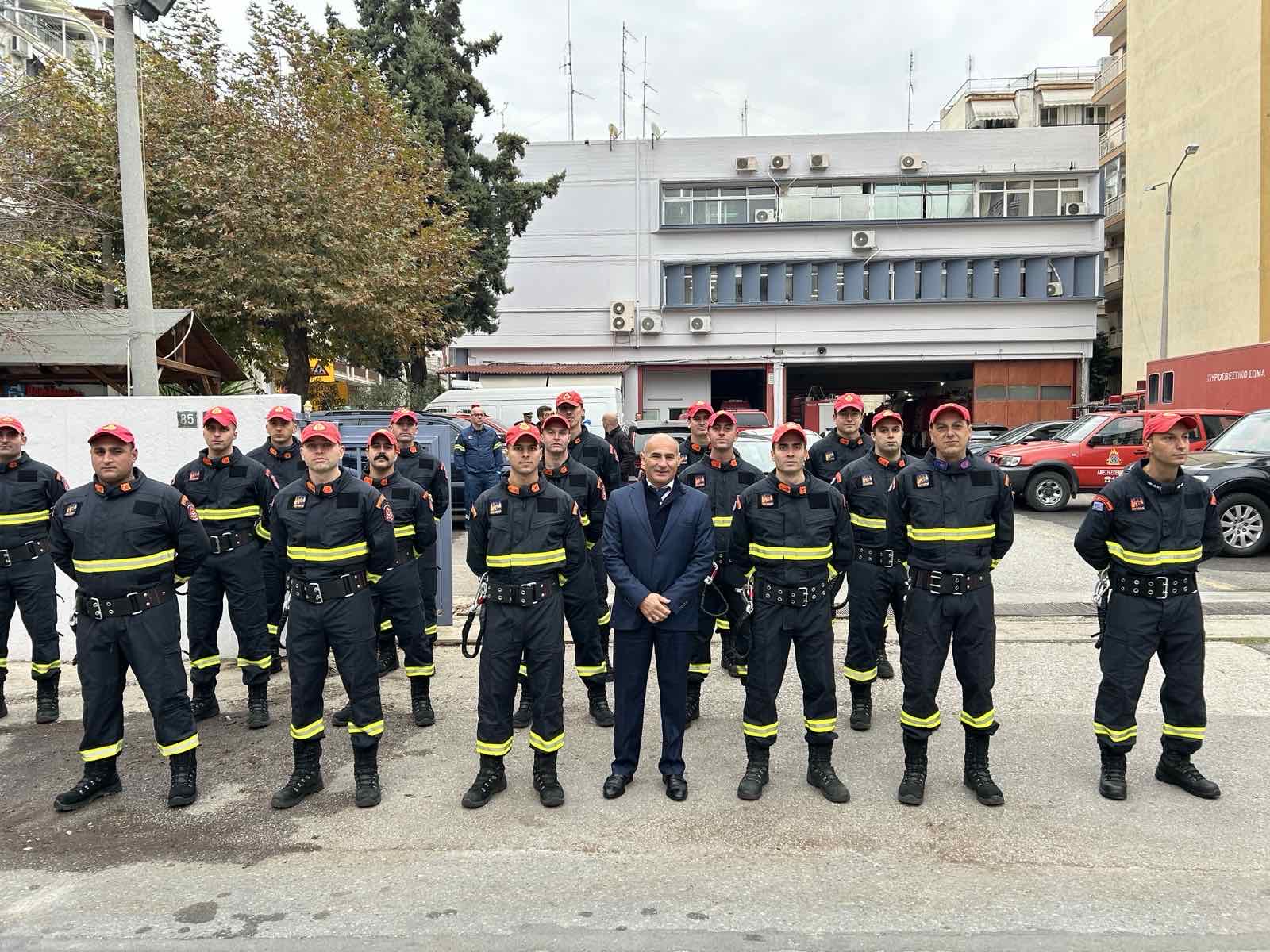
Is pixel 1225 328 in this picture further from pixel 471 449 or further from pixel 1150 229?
pixel 471 449

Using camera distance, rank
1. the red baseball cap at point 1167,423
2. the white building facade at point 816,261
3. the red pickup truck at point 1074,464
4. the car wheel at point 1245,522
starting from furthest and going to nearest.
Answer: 1. the white building facade at point 816,261
2. the red pickup truck at point 1074,464
3. the car wheel at point 1245,522
4. the red baseball cap at point 1167,423

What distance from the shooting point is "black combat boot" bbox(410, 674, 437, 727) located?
555cm

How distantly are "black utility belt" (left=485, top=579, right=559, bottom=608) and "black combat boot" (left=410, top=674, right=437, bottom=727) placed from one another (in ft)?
4.86

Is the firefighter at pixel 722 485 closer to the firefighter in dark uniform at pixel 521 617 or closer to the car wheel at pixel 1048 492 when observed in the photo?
the firefighter in dark uniform at pixel 521 617

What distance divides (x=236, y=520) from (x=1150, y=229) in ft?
115

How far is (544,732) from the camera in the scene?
14.6ft

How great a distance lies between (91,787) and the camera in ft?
14.7

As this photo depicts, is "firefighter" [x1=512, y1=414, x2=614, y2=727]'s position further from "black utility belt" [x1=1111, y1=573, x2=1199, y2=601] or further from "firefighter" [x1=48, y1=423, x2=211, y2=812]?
"black utility belt" [x1=1111, y1=573, x2=1199, y2=601]

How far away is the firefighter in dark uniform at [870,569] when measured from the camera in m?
5.38

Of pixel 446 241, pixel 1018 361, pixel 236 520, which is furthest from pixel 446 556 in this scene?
pixel 1018 361

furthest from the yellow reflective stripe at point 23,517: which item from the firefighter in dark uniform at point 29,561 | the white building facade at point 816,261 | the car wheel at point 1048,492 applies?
the white building facade at point 816,261

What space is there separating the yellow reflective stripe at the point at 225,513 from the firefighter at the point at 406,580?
831 mm

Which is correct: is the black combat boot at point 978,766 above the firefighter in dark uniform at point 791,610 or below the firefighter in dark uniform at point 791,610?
below

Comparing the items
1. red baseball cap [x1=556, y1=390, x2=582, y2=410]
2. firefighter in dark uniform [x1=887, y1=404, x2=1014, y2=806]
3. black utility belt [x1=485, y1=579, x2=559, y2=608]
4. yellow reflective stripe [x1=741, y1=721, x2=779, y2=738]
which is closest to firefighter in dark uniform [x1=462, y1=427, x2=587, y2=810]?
black utility belt [x1=485, y1=579, x2=559, y2=608]
